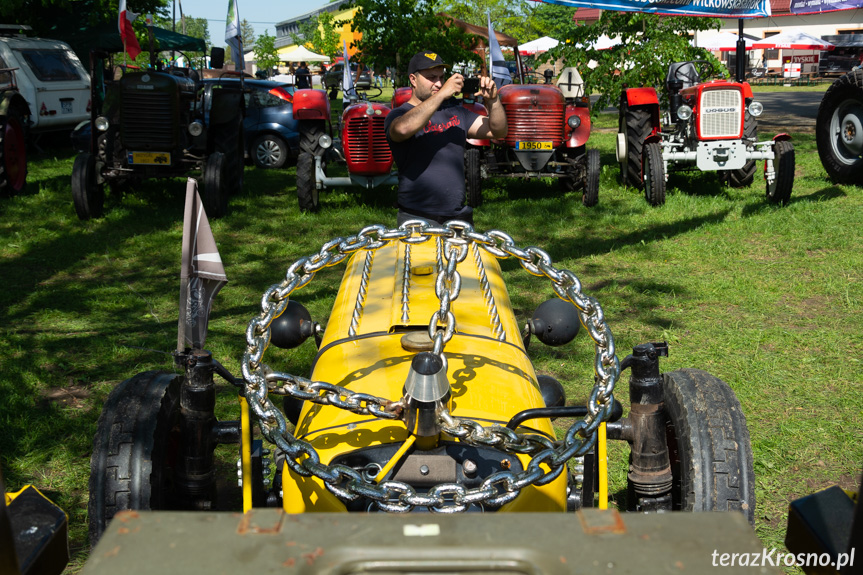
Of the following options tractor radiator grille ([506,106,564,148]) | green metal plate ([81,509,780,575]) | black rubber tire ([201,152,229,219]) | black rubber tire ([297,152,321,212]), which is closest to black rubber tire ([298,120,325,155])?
black rubber tire ([297,152,321,212])

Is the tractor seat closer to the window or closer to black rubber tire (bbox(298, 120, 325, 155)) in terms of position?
black rubber tire (bbox(298, 120, 325, 155))

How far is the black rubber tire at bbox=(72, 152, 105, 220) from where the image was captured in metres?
9.52

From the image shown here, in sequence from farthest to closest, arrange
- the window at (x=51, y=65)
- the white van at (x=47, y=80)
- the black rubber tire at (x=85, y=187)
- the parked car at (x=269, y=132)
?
the window at (x=51, y=65) → the white van at (x=47, y=80) → the parked car at (x=269, y=132) → the black rubber tire at (x=85, y=187)

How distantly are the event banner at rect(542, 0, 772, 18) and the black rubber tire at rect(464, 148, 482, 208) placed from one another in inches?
92.3

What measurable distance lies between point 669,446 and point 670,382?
283 millimetres

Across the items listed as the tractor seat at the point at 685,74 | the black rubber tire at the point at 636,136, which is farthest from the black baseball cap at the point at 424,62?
the tractor seat at the point at 685,74

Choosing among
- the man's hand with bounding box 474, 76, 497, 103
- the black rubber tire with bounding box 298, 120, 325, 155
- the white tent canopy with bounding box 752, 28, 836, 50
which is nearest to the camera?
the man's hand with bounding box 474, 76, 497, 103

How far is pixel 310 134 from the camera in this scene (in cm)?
Answer: 1109

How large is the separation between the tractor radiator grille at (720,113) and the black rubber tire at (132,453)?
357 inches

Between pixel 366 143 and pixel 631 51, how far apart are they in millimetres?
6702

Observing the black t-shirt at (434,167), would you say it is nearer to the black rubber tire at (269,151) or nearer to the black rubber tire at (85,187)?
the black rubber tire at (85,187)

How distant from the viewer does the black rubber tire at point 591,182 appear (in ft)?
33.0

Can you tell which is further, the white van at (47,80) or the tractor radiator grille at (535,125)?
the white van at (47,80)

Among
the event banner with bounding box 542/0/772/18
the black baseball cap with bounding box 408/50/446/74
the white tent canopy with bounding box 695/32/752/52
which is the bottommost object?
the black baseball cap with bounding box 408/50/446/74
